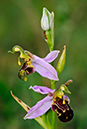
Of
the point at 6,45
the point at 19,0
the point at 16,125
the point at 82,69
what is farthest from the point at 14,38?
the point at 16,125

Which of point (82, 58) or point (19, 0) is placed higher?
point (19, 0)

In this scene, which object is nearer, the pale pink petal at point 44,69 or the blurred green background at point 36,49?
the pale pink petal at point 44,69

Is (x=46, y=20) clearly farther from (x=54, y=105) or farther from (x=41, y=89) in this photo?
(x=54, y=105)

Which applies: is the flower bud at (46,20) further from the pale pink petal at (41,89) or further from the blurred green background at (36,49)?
the blurred green background at (36,49)

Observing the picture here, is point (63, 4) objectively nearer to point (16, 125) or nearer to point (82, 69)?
point (82, 69)

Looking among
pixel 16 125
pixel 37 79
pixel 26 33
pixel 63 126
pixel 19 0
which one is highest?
pixel 19 0

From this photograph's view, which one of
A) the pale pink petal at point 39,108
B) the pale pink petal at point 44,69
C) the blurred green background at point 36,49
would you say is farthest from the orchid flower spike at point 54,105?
the blurred green background at point 36,49
